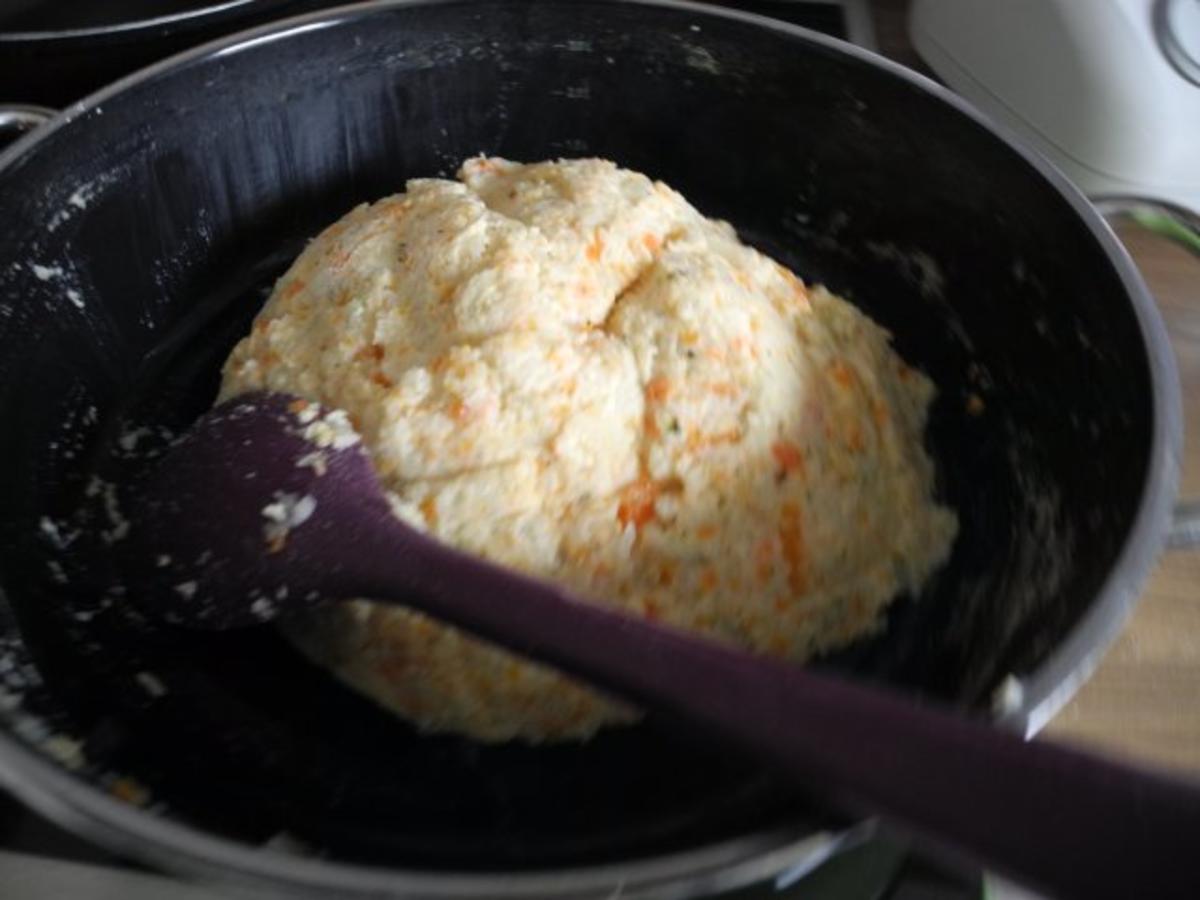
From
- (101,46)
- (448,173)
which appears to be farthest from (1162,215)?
(101,46)

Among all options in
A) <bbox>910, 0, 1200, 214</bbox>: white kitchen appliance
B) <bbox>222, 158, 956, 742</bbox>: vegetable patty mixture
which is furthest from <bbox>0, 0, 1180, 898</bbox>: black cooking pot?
<bbox>910, 0, 1200, 214</bbox>: white kitchen appliance

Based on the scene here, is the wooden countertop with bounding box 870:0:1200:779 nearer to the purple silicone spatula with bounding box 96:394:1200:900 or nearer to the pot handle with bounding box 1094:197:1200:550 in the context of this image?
the pot handle with bounding box 1094:197:1200:550

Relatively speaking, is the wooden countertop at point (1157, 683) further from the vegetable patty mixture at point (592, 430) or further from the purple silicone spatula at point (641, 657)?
the purple silicone spatula at point (641, 657)

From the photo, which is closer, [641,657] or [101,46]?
[641,657]

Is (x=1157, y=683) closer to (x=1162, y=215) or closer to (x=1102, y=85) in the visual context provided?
(x=1162, y=215)

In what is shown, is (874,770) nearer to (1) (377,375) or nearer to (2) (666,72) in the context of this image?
(1) (377,375)
